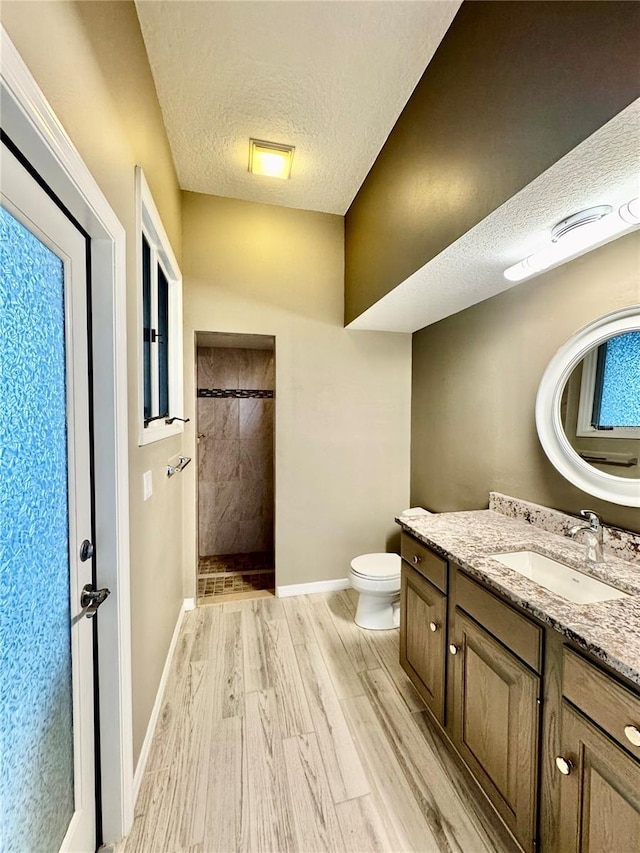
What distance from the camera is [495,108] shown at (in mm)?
1186

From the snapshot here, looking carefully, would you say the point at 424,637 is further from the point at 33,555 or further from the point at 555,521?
the point at 33,555

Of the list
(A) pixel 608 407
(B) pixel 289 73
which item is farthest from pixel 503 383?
(B) pixel 289 73

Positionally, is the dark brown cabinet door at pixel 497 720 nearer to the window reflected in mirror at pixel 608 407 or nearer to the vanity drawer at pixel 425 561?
the vanity drawer at pixel 425 561

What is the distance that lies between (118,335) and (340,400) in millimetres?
1929

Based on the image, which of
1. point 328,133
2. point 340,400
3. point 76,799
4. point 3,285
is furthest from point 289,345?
point 76,799

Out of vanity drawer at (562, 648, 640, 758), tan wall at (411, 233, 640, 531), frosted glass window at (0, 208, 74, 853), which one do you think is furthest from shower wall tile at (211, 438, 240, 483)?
vanity drawer at (562, 648, 640, 758)

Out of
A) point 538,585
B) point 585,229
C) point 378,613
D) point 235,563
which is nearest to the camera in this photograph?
point 538,585

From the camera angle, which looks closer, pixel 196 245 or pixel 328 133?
pixel 328 133

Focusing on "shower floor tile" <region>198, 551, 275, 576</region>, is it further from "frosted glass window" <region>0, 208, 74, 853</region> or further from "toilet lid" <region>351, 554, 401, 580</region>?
"frosted glass window" <region>0, 208, 74, 853</region>

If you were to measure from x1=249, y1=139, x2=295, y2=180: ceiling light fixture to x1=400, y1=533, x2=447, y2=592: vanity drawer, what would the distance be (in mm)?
2316

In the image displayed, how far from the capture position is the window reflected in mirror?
141cm

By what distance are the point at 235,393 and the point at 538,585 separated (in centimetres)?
313

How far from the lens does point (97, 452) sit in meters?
1.13

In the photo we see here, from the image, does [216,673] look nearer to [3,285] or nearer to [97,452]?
[97,452]
